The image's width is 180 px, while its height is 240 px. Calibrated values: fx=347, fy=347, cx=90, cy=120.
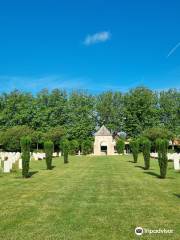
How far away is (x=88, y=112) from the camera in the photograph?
72.5 metres

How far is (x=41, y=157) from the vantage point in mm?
41781

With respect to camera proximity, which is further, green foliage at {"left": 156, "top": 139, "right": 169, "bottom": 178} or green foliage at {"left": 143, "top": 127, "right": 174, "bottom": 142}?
green foliage at {"left": 143, "top": 127, "right": 174, "bottom": 142}

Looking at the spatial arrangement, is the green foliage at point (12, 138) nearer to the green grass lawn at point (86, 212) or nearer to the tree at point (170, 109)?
the tree at point (170, 109)

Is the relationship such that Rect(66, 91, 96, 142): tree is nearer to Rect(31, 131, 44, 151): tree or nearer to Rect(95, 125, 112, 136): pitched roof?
Rect(95, 125, 112, 136): pitched roof

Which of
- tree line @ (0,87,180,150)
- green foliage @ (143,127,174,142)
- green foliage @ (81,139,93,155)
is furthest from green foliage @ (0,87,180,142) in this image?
green foliage @ (143,127,174,142)

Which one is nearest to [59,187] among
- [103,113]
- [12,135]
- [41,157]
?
[41,157]

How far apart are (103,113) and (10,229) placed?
68.1 metres

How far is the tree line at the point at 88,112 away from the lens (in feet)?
225

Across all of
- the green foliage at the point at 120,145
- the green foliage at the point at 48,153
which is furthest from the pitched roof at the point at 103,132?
the green foliage at the point at 48,153

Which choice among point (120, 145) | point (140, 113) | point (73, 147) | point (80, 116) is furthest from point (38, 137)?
point (140, 113)

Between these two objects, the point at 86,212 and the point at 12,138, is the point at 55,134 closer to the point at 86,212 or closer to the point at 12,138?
the point at 12,138

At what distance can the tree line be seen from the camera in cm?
6844

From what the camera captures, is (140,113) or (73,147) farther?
(140,113)

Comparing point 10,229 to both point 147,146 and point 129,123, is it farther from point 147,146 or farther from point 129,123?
point 129,123
